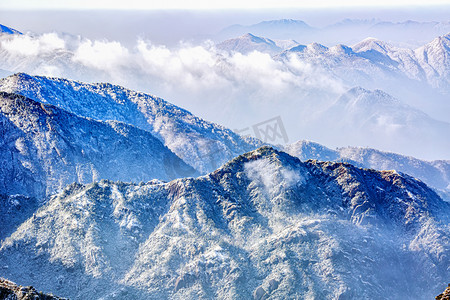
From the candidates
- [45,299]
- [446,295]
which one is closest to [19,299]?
[45,299]

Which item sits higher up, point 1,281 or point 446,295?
point 1,281

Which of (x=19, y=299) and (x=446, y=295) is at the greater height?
(x=19, y=299)

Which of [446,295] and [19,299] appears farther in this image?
[19,299]

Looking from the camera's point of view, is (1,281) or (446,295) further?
(1,281)

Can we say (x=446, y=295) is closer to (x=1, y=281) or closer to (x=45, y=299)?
(x=45, y=299)

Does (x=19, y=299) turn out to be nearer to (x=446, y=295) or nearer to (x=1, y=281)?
(x=1, y=281)

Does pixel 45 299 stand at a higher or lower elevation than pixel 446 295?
higher

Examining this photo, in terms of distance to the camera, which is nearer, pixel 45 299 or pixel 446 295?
pixel 446 295
